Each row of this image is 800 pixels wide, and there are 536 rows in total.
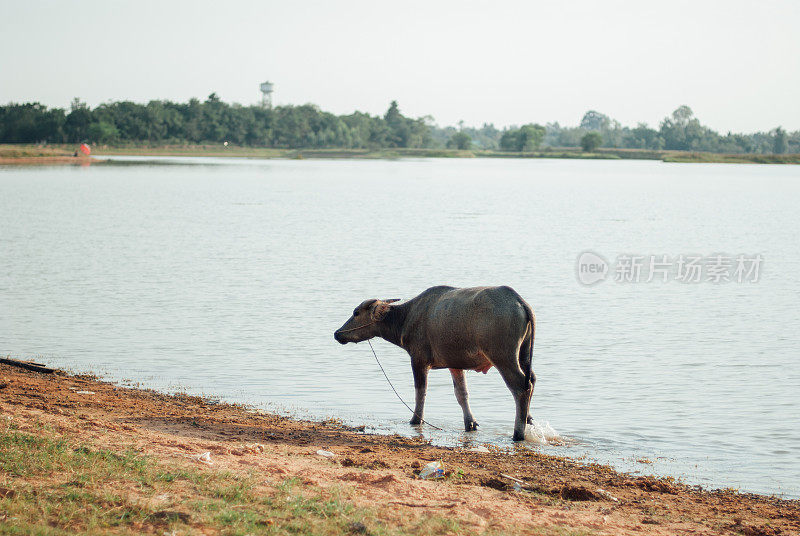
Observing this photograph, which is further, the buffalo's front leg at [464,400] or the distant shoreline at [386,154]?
the distant shoreline at [386,154]

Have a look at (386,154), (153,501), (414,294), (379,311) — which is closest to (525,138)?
(386,154)

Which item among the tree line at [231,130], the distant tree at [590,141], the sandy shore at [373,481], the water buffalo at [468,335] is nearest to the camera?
the sandy shore at [373,481]

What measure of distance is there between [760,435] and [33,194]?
174 ft

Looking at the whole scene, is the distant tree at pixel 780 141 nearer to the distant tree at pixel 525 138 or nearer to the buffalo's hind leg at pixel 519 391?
the distant tree at pixel 525 138

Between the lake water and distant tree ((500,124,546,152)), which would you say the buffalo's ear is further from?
distant tree ((500,124,546,152))

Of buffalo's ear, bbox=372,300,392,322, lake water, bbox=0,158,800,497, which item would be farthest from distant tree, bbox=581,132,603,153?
buffalo's ear, bbox=372,300,392,322

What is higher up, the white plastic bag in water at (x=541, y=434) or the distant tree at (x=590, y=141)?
the distant tree at (x=590, y=141)

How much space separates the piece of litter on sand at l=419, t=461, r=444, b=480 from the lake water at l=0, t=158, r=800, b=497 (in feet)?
6.60

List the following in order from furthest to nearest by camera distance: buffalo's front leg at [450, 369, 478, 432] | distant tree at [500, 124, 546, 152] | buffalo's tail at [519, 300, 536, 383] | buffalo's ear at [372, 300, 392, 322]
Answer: distant tree at [500, 124, 546, 152] → buffalo's ear at [372, 300, 392, 322] → buffalo's front leg at [450, 369, 478, 432] → buffalo's tail at [519, 300, 536, 383]

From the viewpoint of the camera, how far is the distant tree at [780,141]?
166 m

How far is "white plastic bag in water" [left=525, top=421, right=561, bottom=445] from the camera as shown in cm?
972

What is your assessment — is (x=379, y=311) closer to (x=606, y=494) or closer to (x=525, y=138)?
(x=606, y=494)

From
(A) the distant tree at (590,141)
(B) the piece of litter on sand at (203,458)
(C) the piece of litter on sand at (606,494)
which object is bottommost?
(C) the piece of litter on sand at (606,494)

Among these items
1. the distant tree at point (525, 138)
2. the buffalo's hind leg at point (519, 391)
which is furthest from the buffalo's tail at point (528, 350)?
the distant tree at point (525, 138)
